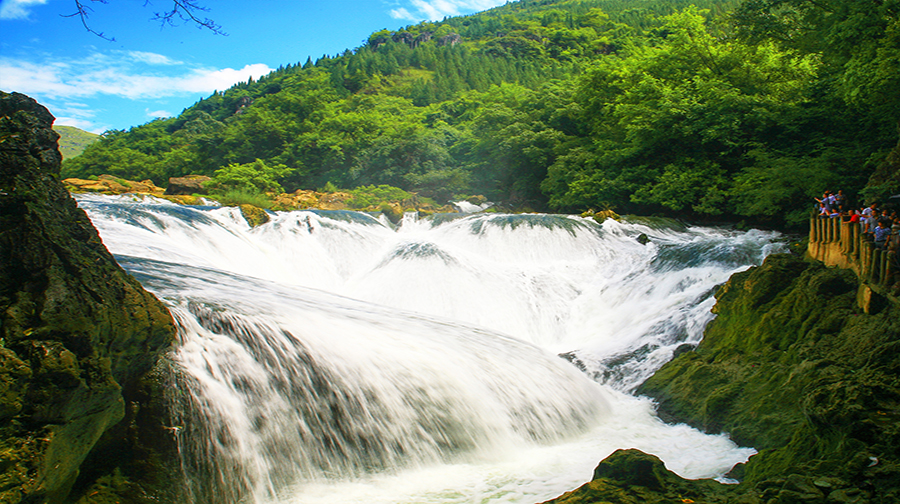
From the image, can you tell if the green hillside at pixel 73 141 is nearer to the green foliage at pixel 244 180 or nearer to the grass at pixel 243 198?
the green foliage at pixel 244 180

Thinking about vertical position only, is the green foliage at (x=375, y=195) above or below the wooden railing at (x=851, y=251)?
above

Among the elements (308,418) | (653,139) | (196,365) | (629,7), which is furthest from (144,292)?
(629,7)

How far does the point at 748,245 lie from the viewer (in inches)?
491

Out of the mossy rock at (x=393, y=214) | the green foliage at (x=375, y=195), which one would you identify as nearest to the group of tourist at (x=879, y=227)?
the mossy rock at (x=393, y=214)

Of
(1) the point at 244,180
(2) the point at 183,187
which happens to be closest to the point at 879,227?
(2) the point at 183,187

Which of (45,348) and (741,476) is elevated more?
(45,348)

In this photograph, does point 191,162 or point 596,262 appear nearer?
point 596,262

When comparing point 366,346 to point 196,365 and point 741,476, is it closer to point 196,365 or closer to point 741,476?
Result: point 196,365

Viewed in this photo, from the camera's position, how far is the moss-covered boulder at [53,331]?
2816 millimetres

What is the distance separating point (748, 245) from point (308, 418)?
1135cm

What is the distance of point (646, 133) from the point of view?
20469 millimetres

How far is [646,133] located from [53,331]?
2049 cm

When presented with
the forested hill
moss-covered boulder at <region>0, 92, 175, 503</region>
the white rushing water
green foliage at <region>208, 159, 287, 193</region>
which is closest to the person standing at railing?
the white rushing water

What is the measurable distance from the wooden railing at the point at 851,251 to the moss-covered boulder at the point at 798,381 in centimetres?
30
